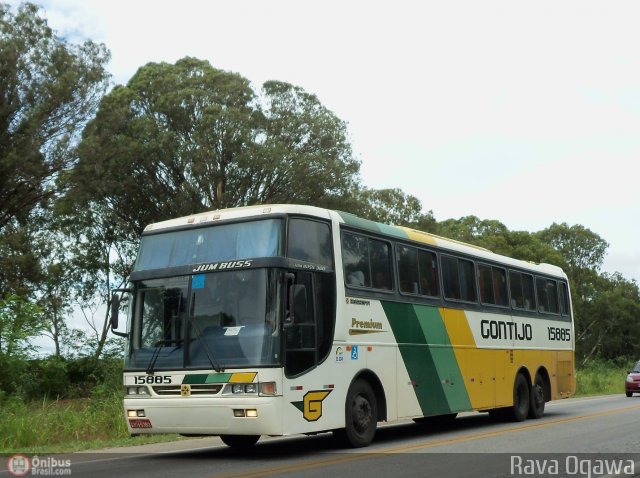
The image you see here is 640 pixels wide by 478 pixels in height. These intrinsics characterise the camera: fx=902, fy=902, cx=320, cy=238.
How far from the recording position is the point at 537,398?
2048 cm

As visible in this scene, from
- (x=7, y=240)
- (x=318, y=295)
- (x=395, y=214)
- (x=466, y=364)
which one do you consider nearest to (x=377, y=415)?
(x=318, y=295)

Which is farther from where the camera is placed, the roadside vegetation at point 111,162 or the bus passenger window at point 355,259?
the roadside vegetation at point 111,162

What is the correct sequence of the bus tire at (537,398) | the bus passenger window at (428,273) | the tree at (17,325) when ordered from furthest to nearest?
the tree at (17,325)
the bus tire at (537,398)
the bus passenger window at (428,273)

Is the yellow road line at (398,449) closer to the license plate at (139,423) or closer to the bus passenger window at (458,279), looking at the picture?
the license plate at (139,423)

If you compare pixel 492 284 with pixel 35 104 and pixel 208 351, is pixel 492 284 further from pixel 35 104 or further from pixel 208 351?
pixel 35 104

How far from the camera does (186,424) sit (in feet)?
40.9

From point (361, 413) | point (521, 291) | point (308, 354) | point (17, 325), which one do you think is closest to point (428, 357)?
point (361, 413)

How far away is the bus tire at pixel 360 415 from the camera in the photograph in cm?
1340

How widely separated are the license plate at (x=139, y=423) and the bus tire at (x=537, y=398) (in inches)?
404

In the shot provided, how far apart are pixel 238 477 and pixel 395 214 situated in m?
51.6

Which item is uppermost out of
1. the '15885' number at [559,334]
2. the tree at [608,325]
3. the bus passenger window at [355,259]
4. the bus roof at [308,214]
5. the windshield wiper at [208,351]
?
the tree at [608,325]

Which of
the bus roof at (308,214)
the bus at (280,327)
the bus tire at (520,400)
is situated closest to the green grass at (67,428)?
the bus at (280,327)

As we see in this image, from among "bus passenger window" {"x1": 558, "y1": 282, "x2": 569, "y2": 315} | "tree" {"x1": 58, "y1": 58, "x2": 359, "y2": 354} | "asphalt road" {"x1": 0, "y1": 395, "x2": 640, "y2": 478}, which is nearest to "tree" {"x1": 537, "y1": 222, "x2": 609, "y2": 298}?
"tree" {"x1": 58, "y1": 58, "x2": 359, "y2": 354}

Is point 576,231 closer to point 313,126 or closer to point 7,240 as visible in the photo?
point 313,126
